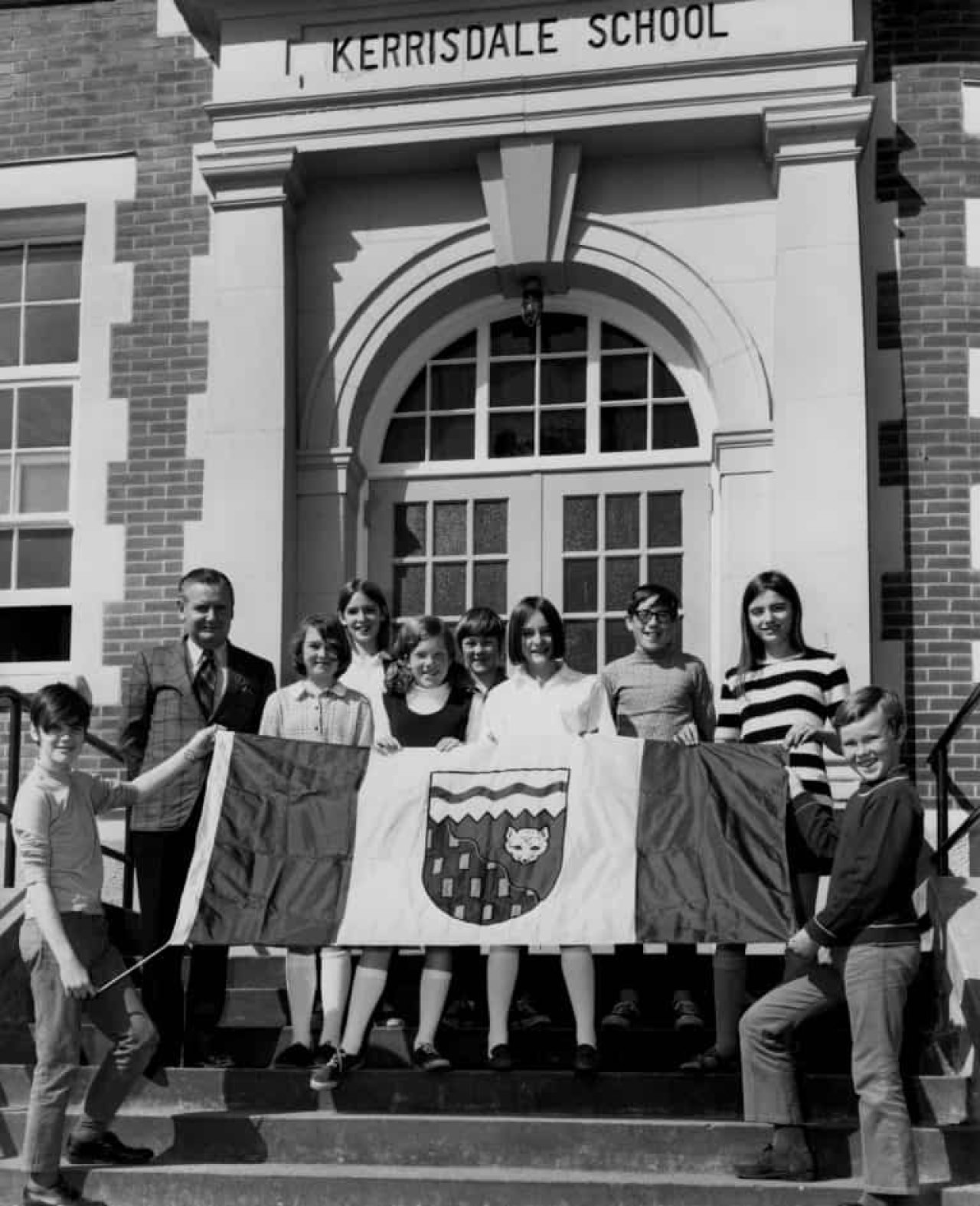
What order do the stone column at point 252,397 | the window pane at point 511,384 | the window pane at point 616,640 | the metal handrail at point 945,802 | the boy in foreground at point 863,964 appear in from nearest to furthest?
the boy in foreground at point 863,964 < the metal handrail at point 945,802 < the stone column at point 252,397 < the window pane at point 616,640 < the window pane at point 511,384

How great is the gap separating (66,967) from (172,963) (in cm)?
94

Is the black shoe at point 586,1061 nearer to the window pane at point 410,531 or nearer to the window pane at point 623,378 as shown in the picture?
the window pane at point 410,531

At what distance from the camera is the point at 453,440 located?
36.0 feet

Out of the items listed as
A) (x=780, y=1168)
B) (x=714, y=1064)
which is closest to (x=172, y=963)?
(x=714, y=1064)

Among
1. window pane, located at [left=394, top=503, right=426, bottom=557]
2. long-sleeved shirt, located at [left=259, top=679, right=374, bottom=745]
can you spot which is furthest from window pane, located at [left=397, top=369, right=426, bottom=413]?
long-sleeved shirt, located at [left=259, top=679, right=374, bottom=745]

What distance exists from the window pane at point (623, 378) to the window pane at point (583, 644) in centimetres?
134

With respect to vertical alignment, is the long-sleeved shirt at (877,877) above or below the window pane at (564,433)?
below

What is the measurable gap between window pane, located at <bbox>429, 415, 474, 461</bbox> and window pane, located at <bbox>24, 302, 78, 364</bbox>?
7.55ft

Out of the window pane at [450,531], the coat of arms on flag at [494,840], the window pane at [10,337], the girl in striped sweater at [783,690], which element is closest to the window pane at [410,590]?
the window pane at [450,531]

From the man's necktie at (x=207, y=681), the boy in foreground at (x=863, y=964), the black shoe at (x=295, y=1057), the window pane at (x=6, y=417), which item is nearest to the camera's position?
the boy in foreground at (x=863, y=964)

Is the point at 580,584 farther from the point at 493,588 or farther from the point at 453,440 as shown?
the point at 453,440

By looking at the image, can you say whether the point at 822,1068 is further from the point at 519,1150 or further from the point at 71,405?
the point at 71,405

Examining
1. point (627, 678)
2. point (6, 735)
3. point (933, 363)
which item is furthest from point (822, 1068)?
point (6, 735)

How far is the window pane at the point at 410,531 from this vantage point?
35.7 ft
